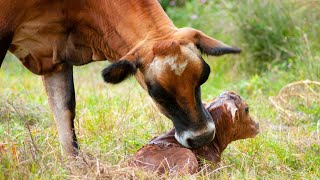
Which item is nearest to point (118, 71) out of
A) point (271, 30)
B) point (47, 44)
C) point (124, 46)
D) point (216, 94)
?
point (124, 46)

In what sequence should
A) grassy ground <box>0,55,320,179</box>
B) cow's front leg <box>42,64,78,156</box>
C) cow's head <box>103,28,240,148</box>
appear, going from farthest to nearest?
1. cow's front leg <box>42,64,78,156</box>
2. cow's head <box>103,28,240,148</box>
3. grassy ground <box>0,55,320,179</box>

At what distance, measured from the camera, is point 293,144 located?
7.28 metres

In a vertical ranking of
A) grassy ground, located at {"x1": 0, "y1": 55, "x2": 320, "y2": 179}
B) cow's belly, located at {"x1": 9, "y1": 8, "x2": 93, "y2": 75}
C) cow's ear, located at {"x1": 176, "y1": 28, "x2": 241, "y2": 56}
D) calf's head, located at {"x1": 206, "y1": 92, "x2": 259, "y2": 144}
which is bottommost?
grassy ground, located at {"x1": 0, "y1": 55, "x2": 320, "y2": 179}

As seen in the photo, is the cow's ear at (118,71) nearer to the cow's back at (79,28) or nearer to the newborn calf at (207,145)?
the cow's back at (79,28)

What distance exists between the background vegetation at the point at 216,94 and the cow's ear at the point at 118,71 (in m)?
0.58

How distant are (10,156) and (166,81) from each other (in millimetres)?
1194

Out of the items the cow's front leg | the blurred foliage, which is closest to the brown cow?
the cow's front leg

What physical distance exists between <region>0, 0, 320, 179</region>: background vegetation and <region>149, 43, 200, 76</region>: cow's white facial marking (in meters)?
0.74

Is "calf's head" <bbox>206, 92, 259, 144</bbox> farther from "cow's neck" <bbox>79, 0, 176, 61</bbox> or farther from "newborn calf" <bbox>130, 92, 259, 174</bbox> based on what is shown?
"cow's neck" <bbox>79, 0, 176, 61</bbox>

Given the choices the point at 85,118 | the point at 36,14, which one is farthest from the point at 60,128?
the point at 36,14

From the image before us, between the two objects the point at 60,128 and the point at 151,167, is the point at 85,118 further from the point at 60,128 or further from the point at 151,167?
the point at 151,167

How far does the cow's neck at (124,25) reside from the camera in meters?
6.38

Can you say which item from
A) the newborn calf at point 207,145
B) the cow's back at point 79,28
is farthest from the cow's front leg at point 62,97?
the newborn calf at point 207,145

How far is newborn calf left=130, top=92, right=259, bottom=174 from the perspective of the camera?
6117 millimetres
